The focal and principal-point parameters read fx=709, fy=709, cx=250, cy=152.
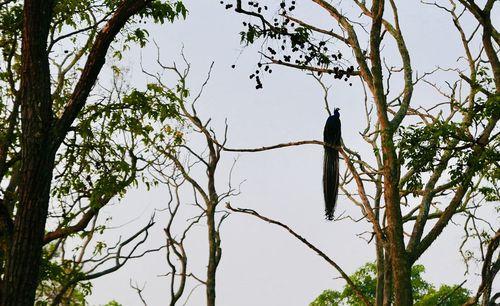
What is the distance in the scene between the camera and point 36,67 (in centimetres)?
636

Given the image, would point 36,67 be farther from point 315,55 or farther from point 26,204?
point 315,55

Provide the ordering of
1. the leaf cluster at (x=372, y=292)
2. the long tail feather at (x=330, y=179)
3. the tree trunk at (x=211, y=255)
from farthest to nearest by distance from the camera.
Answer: the leaf cluster at (x=372, y=292) → the tree trunk at (x=211, y=255) → the long tail feather at (x=330, y=179)

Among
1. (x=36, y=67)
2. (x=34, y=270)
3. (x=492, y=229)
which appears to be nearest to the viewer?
(x=34, y=270)

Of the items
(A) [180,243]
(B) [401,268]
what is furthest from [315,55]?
(A) [180,243]

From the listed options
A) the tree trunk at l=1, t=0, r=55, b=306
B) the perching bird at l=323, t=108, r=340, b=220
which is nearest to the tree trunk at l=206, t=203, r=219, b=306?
the perching bird at l=323, t=108, r=340, b=220

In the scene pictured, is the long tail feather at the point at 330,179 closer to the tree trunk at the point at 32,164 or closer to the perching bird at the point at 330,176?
the perching bird at the point at 330,176

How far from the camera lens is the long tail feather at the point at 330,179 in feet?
28.2

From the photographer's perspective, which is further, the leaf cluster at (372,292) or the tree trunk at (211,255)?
the leaf cluster at (372,292)

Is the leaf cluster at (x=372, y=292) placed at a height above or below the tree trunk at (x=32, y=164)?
above

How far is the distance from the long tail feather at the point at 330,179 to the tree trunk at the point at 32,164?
3.62 metres

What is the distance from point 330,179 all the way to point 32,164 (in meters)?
3.81

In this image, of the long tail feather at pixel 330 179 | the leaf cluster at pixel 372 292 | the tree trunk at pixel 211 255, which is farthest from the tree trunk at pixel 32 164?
the leaf cluster at pixel 372 292

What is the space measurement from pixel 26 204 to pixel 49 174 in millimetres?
322

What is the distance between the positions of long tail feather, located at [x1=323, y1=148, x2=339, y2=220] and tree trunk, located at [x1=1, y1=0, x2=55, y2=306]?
362 centimetres
